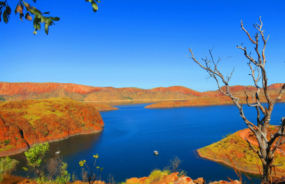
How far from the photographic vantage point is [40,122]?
189 feet

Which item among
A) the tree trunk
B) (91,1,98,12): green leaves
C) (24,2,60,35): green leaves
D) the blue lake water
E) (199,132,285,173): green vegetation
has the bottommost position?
the blue lake water

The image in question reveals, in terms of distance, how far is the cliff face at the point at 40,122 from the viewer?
4594cm

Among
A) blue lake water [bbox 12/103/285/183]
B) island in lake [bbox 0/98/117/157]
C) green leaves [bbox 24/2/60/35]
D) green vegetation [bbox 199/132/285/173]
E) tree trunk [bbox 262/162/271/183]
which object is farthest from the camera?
island in lake [bbox 0/98/117/157]

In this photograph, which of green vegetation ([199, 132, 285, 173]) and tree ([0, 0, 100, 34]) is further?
green vegetation ([199, 132, 285, 173])

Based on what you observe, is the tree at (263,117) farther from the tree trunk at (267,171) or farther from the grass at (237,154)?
the grass at (237,154)

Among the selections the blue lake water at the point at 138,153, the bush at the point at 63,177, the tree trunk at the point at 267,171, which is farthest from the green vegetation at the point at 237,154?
the tree trunk at the point at 267,171

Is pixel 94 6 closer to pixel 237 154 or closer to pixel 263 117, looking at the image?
pixel 263 117

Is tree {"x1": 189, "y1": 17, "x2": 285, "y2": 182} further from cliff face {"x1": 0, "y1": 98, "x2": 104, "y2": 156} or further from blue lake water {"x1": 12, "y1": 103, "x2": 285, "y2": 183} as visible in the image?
cliff face {"x1": 0, "y1": 98, "x2": 104, "y2": 156}

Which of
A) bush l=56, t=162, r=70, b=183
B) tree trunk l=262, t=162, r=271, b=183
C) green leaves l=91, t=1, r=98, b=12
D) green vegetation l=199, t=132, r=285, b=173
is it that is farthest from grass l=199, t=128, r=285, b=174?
green leaves l=91, t=1, r=98, b=12

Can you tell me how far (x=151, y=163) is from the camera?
121ft

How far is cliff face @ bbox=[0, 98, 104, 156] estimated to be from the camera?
45938mm

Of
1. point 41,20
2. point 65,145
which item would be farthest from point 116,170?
point 41,20

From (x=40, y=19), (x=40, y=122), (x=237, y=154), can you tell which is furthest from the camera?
(x=40, y=122)

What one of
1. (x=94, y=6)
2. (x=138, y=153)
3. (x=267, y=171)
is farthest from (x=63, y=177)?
(x=138, y=153)
